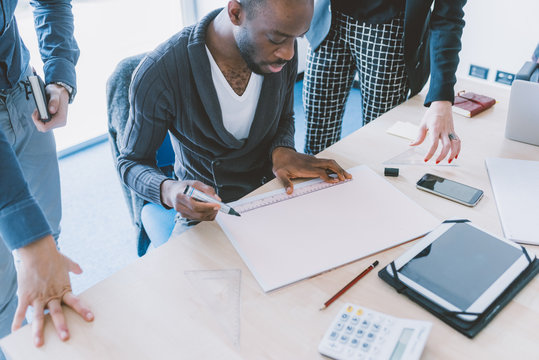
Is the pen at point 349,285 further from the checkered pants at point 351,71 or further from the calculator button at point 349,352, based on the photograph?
the checkered pants at point 351,71

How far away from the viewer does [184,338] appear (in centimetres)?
70

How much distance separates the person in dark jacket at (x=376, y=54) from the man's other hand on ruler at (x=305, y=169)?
0.41m

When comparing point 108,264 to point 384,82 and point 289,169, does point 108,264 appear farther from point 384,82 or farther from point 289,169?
point 384,82

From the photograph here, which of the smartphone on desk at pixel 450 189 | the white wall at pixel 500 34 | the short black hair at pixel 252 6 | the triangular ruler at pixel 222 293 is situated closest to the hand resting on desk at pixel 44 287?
the triangular ruler at pixel 222 293

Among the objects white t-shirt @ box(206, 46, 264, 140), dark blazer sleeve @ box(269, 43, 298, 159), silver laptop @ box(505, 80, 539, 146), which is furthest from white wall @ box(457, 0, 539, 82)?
white t-shirt @ box(206, 46, 264, 140)

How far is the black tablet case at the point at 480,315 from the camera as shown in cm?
69

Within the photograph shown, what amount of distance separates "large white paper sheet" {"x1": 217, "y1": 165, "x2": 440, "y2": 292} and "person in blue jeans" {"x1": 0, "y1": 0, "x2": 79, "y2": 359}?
55cm

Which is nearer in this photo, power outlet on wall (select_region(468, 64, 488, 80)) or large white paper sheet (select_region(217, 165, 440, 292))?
large white paper sheet (select_region(217, 165, 440, 292))

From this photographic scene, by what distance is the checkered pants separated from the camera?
150 centimetres

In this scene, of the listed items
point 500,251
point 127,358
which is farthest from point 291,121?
point 127,358

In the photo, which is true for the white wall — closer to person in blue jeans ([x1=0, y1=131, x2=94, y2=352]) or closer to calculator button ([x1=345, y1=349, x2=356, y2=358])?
calculator button ([x1=345, y1=349, x2=356, y2=358])

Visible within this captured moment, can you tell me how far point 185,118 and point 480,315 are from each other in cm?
82

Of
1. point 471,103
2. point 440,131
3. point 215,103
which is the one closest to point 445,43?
point 471,103

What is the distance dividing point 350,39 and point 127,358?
1.31 m
